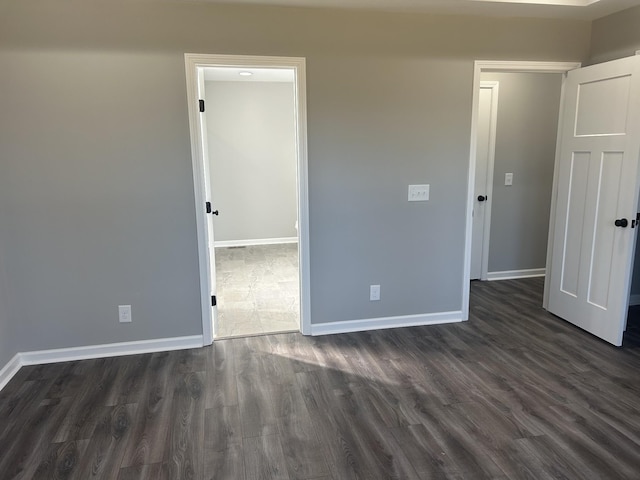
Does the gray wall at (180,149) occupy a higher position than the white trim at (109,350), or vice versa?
the gray wall at (180,149)

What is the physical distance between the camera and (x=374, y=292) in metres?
3.58

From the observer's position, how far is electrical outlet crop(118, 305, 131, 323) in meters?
3.16

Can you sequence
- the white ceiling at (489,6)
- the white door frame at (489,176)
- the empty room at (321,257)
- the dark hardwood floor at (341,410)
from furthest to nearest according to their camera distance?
the white door frame at (489,176)
the white ceiling at (489,6)
the empty room at (321,257)
the dark hardwood floor at (341,410)

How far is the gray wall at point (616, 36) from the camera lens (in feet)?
10.3

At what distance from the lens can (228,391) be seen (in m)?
2.72

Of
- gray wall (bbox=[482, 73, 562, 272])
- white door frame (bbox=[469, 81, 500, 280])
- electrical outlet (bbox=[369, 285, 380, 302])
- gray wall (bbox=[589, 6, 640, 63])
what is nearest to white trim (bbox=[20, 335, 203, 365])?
electrical outlet (bbox=[369, 285, 380, 302])

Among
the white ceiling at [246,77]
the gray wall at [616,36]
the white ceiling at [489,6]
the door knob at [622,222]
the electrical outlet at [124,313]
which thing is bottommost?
the electrical outlet at [124,313]

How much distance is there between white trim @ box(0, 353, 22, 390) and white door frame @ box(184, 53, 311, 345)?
49.6 inches

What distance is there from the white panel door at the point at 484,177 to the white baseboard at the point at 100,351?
123 inches

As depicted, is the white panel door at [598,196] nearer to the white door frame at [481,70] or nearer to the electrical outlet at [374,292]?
the white door frame at [481,70]

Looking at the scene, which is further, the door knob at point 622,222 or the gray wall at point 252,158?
the gray wall at point 252,158

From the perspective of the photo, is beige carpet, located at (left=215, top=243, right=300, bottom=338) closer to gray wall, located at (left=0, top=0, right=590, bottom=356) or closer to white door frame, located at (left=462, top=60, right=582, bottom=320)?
gray wall, located at (left=0, top=0, right=590, bottom=356)

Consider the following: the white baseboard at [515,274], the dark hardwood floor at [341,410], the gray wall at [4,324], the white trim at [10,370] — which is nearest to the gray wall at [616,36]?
the dark hardwood floor at [341,410]

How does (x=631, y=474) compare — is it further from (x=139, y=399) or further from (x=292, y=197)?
(x=292, y=197)
